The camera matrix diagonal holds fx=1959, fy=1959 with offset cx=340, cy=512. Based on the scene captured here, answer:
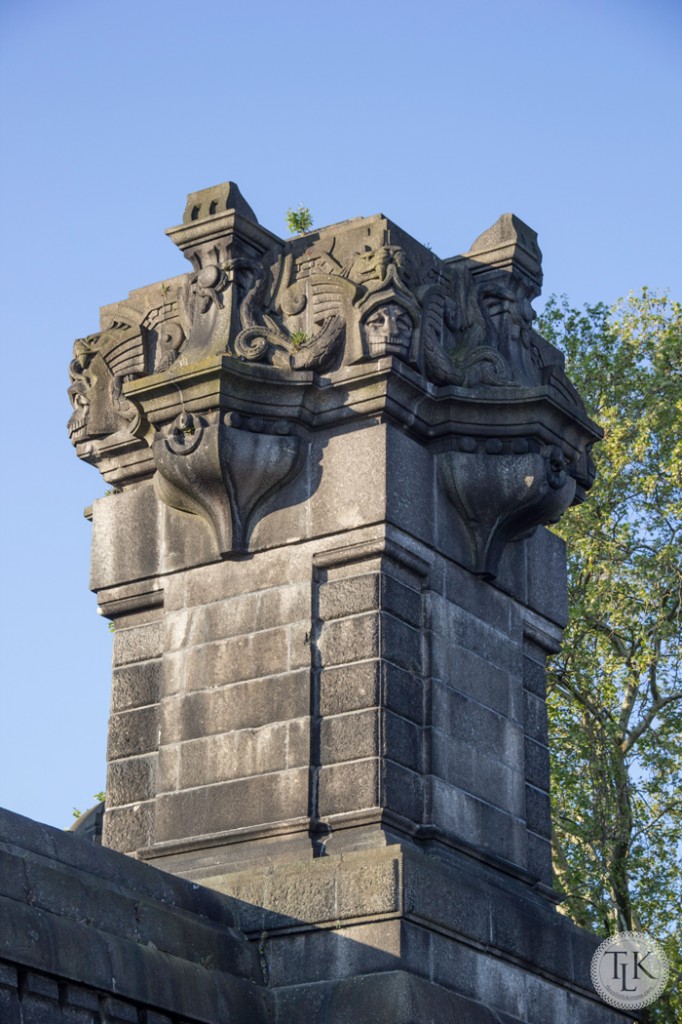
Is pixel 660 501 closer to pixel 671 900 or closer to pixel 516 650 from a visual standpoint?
pixel 671 900

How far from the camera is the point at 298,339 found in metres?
11.1

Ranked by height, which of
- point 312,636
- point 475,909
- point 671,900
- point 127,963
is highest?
point 671,900

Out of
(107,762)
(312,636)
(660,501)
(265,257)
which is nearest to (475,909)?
(312,636)

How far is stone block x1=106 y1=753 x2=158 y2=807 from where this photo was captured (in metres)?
11.1

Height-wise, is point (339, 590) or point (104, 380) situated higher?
point (104, 380)

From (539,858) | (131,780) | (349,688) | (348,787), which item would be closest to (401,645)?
(349,688)

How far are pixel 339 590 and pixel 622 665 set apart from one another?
13.5m

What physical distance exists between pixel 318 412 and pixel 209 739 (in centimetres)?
193

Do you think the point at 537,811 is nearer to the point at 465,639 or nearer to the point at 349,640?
the point at 465,639

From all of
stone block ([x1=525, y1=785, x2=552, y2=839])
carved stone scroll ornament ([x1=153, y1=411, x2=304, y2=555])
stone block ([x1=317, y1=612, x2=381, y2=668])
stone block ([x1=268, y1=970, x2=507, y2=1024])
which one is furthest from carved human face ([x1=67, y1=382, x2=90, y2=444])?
stone block ([x1=268, y1=970, x2=507, y2=1024])

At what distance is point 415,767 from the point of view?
10.5 m

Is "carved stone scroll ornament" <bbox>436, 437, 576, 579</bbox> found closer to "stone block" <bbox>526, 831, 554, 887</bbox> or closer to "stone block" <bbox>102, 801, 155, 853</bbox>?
"stone block" <bbox>526, 831, 554, 887</bbox>

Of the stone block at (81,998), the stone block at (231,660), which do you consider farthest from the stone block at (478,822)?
the stone block at (81,998)

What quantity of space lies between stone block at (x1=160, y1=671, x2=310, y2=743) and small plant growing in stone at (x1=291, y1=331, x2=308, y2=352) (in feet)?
6.13
